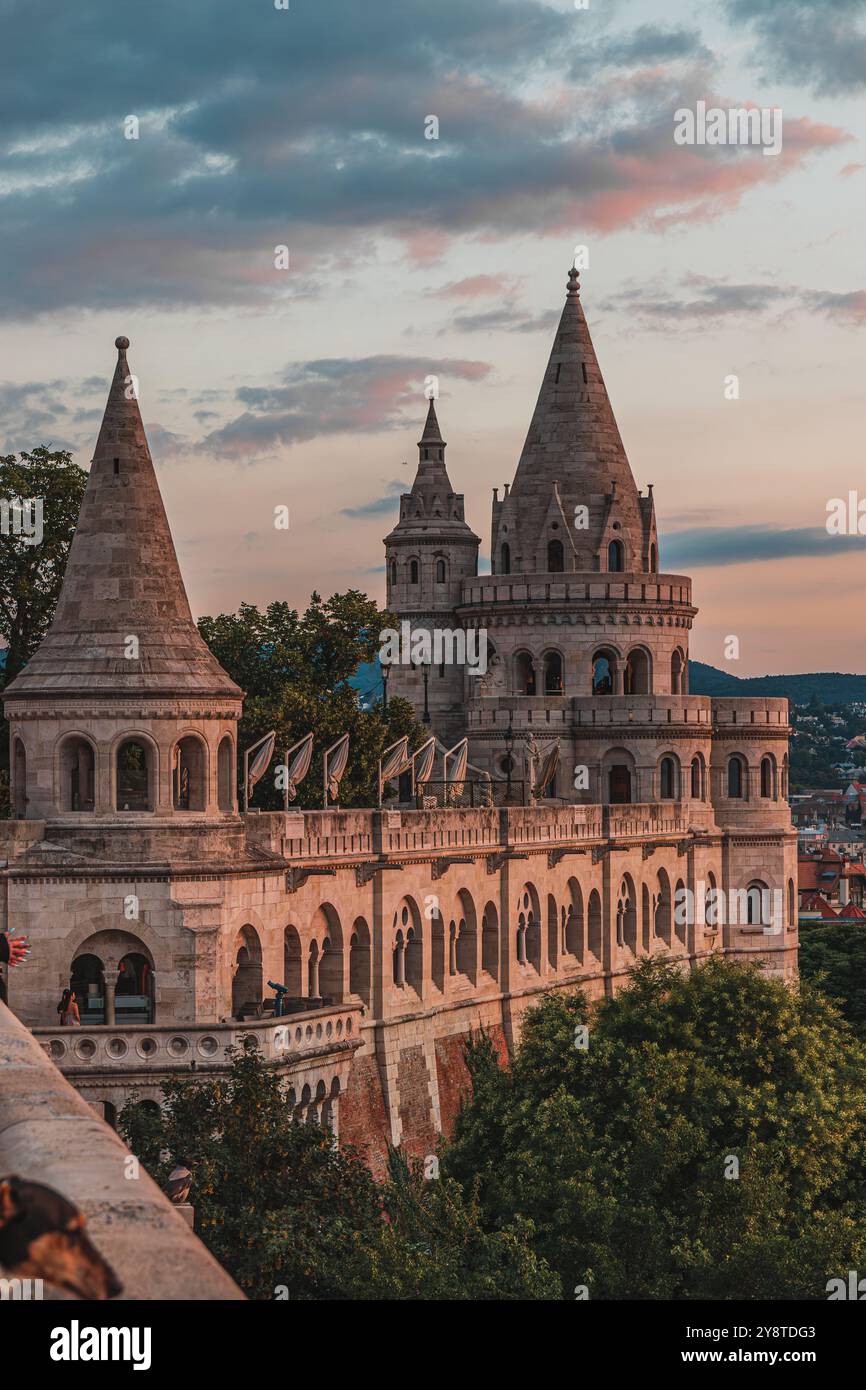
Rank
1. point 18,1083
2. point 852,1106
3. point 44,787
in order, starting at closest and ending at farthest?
point 18,1083
point 44,787
point 852,1106

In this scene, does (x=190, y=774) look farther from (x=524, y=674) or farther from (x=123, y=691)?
(x=524, y=674)

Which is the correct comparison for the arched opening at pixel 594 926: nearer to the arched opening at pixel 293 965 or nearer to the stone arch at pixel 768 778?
the stone arch at pixel 768 778

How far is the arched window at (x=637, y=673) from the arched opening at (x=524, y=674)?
3.68 meters

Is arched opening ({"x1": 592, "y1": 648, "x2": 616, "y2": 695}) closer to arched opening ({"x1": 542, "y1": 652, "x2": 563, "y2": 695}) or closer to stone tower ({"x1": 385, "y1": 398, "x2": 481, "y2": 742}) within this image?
arched opening ({"x1": 542, "y1": 652, "x2": 563, "y2": 695})

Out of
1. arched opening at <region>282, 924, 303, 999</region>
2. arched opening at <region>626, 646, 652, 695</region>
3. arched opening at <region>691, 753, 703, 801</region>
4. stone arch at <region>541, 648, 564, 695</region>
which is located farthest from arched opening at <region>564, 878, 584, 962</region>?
arched opening at <region>282, 924, 303, 999</region>

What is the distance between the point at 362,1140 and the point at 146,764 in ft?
37.1

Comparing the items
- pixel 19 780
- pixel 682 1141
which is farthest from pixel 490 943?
pixel 19 780

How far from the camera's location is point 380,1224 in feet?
119

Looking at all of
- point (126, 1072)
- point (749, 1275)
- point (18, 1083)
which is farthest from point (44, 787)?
point (18, 1083)

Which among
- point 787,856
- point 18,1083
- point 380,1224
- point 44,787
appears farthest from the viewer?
point 787,856

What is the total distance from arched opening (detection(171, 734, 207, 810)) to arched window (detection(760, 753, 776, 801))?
46654 millimetres

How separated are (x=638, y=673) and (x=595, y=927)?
17.5m

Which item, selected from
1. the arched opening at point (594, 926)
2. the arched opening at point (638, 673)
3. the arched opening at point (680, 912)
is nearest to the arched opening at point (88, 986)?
the arched opening at point (594, 926)

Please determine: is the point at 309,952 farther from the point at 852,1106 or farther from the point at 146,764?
the point at 852,1106
